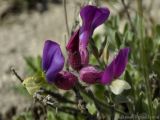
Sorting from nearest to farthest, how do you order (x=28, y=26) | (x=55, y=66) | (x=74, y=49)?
1. (x=55, y=66)
2. (x=74, y=49)
3. (x=28, y=26)

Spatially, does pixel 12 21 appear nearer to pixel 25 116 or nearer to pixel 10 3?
pixel 10 3

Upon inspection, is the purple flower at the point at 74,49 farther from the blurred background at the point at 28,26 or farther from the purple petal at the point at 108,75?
the blurred background at the point at 28,26

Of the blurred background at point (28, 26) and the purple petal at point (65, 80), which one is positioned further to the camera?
the blurred background at point (28, 26)

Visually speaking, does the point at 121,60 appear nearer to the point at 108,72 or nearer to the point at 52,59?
the point at 108,72

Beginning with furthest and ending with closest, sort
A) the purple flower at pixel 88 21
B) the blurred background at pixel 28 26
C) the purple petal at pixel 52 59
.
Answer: the blurred background at pixel 28 26 → the purple flower at pixel 88 21 → the purple petal at pixel 52 59

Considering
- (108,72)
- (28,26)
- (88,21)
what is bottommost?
(28,26)

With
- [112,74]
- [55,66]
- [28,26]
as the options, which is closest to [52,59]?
[55,66]

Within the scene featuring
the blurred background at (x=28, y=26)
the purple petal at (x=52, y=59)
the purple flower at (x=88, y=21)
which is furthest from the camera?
the blurred background at (x=28, y=26)

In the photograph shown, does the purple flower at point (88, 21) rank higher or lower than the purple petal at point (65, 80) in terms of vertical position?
higher

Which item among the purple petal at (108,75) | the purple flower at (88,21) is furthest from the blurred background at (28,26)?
the purple petal at (108,75)
